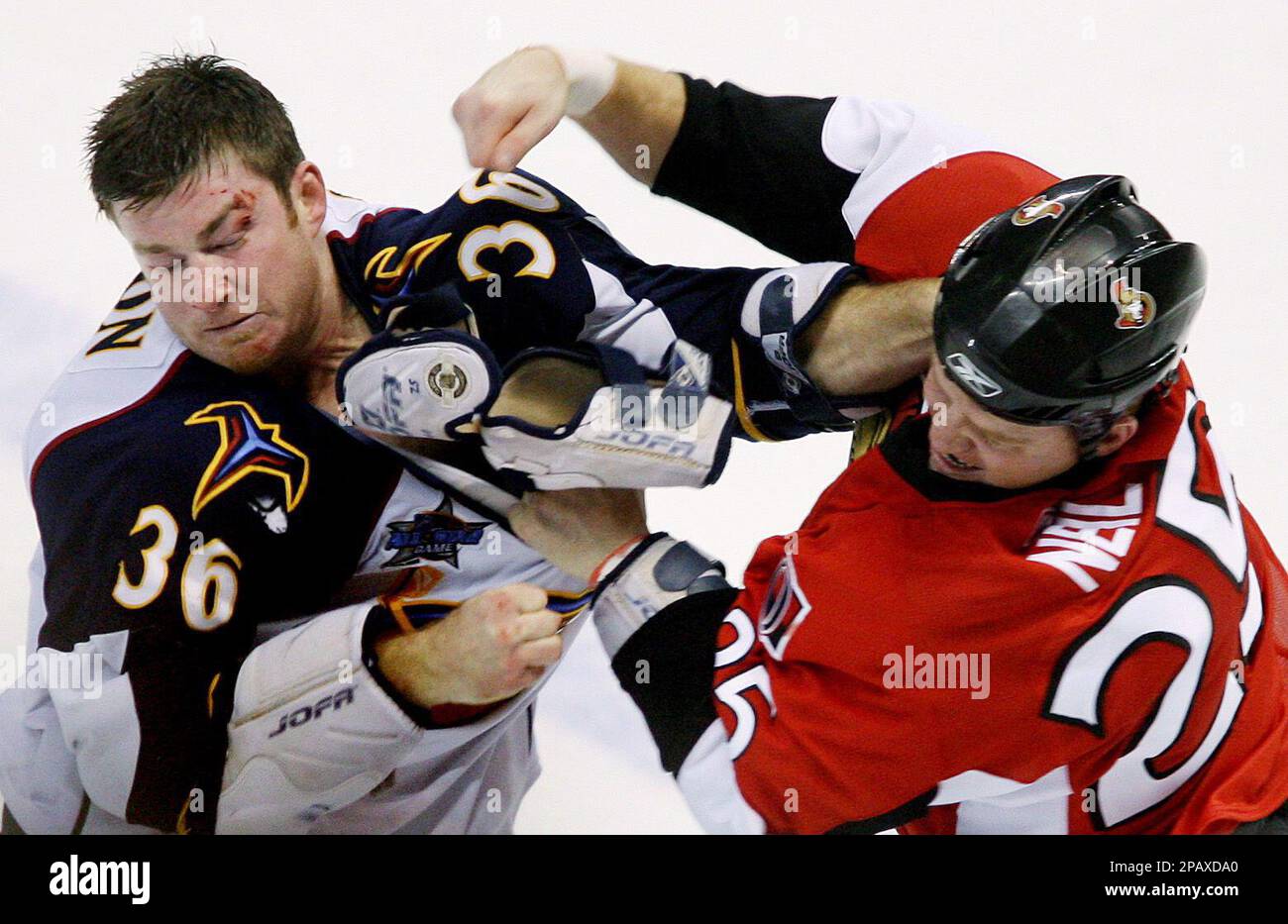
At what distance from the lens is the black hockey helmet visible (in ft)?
5.00

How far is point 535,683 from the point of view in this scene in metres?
1.91

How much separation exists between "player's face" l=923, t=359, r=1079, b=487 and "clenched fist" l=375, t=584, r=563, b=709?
1.68 ft

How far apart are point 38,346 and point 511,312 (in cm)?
94

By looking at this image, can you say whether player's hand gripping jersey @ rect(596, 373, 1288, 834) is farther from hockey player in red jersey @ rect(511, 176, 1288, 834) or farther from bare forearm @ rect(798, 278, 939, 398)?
bare forearm @ rect(798, 278, 939, 398)

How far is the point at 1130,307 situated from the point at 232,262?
105cm

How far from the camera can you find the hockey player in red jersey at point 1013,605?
156cm

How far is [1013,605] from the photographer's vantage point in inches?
64.6

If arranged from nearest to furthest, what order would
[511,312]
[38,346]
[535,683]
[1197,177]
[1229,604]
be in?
1. [1229,604]
2. [511,312]
3. [535,683]
4. [38,346]
5. [1197,177]

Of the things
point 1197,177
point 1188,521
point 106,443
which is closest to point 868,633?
point 1188,521

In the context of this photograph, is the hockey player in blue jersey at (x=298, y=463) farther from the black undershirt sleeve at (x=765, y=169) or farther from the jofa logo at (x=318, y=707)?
the black undershirt sleeve at (x=765, y=169)

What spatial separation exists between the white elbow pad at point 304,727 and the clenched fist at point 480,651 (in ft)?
0.14

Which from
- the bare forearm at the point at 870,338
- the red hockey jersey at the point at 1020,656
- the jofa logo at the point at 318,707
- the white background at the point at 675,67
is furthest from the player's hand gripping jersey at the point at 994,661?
the white background at the point at 675,67

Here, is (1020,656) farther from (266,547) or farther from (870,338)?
(266,547)
